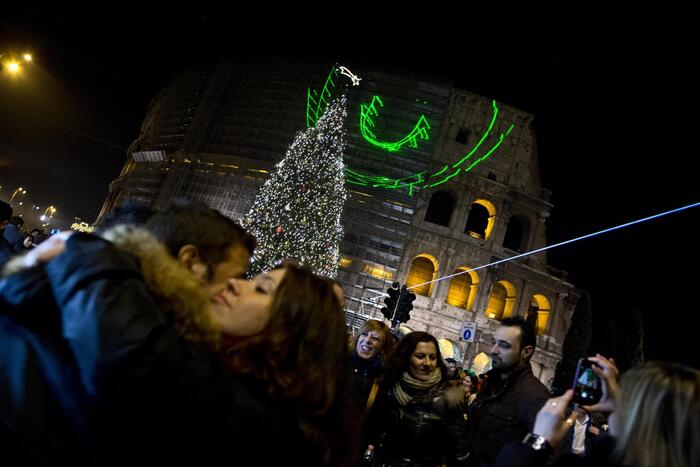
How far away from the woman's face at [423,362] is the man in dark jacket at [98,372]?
292 cm

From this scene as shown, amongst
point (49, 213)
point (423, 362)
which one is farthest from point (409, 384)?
point (49, 213)

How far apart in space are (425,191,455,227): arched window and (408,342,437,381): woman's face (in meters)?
24.2

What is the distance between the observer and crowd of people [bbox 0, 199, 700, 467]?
1.10m

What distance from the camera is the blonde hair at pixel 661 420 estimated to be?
62.0 inches

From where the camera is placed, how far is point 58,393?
43.9 inches

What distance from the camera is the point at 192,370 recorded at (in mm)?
1158

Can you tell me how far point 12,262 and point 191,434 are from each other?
2.64ft

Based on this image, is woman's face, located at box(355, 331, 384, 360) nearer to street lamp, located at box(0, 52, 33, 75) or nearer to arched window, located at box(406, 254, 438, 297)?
street lamp, located at box(0, 52, 33, 75)

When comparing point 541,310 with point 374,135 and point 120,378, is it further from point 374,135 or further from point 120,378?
point 120,378

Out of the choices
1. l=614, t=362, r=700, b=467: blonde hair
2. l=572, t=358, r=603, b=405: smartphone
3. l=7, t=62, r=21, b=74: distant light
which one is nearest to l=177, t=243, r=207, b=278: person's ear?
l=614, t=362, r=700, b=467: blonde hair

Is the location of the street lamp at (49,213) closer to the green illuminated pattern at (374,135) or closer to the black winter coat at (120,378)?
the green illuminated pattern at (374,135)

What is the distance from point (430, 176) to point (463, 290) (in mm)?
7599

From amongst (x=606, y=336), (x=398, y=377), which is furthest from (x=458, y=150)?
(x=398, y=377)

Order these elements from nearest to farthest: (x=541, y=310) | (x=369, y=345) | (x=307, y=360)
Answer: (x=307, y=360) → (x=369, y=345) → (x=541, y=310)
